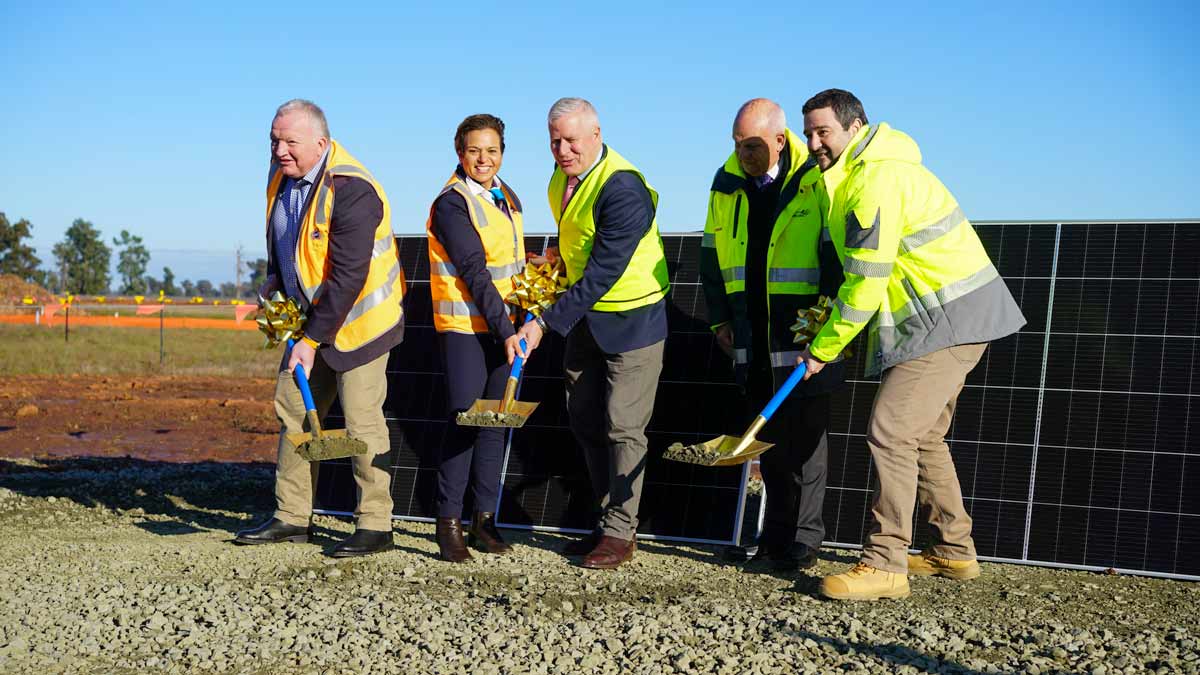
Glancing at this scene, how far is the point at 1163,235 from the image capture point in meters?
6.58

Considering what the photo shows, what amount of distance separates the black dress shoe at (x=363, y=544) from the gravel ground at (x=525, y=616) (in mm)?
66

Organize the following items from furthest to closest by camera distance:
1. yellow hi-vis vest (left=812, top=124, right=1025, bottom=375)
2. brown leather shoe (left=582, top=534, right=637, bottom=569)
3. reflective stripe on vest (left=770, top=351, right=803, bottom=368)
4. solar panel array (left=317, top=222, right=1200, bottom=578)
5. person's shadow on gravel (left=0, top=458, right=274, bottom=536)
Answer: person's shadow on gravel (left=0, top=458, right=274, bottom=536) < solar panel array (left=317, top=222, right=1200, bottom=578) < brown leather shoe (left=582, top=534, right=637, bottom=569) < reflective stripe on vest (left=770, top=351, right=803, bottom=368) < yellow hi-vis vest (left=812, top=124, right=1025, bottom=375)

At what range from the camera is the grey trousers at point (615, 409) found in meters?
6.07

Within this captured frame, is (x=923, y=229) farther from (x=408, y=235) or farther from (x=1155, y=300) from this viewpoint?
(x=408, y=235)

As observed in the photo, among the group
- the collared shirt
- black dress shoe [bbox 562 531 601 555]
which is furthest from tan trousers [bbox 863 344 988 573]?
black dress shoe [bbox 562 531 601 555]

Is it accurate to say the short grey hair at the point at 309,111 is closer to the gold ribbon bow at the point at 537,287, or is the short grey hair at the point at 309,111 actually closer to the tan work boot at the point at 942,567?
the gold ribbon bow at the point at 537,287

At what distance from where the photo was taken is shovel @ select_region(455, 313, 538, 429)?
5887mm

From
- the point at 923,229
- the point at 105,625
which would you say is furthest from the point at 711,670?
the point at 105,625

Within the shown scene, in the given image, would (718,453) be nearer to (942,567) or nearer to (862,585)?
(862,585)

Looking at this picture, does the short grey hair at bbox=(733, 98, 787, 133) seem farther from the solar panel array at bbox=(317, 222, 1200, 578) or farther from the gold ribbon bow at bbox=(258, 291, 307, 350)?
the gold ribbon bow at bbox=(258, 291, 307, 350)

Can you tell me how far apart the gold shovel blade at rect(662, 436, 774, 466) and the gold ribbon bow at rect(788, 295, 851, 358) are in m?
0.53

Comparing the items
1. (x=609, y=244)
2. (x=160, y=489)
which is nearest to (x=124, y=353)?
(x=160, y=489)

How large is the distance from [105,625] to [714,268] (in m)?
3.30

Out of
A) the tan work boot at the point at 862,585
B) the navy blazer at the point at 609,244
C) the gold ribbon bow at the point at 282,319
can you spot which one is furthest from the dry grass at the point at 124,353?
the tan work boot at the point at 862,585
